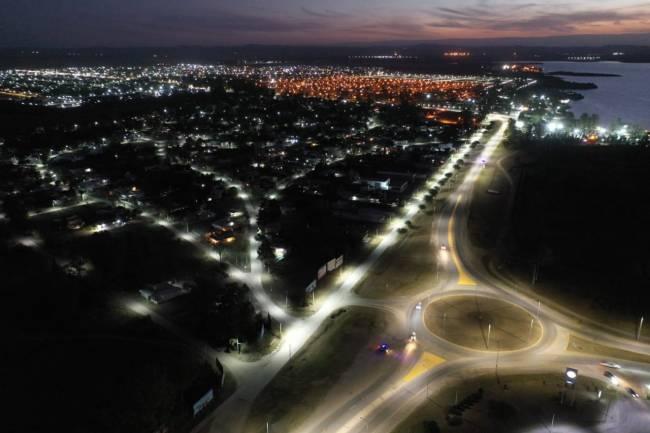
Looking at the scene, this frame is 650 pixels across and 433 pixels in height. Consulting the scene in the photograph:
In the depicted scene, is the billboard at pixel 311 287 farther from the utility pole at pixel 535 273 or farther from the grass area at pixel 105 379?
the utility pole at pixel 535 273

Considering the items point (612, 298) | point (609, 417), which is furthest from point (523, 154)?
point (609, 417)

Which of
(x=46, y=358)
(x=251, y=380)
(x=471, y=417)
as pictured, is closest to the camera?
(x=471, y=417)

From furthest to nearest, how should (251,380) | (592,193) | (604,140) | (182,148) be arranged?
(604,140), (182,148), (592,193), (251,380)

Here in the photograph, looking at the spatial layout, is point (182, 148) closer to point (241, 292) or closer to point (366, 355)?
point (241, 292)

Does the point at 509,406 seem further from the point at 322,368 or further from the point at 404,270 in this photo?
the point at 404,270

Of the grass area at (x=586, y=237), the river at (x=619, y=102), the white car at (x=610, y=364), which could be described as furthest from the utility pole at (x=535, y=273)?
the river at (x=619, y=102)

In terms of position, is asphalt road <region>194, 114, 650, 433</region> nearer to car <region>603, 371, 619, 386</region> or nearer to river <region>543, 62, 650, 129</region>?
car <region>603, 371, 619, 386</region>

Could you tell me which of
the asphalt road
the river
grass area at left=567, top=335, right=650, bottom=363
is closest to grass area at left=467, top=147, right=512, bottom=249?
the asphalt road
